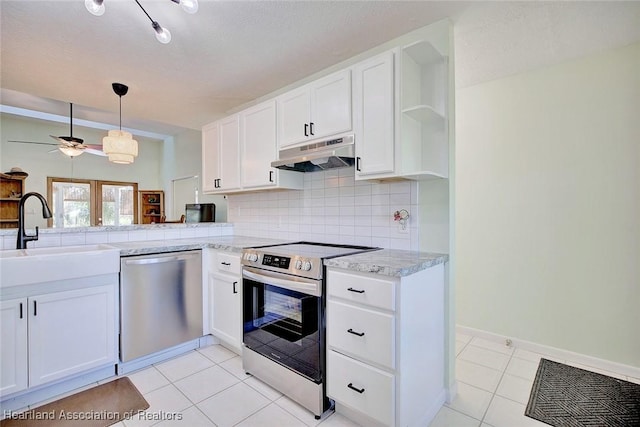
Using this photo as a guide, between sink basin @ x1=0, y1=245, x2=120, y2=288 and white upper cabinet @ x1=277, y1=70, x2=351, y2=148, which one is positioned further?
white upper cabinet @ x1=277, y1=70, x2=351, y2=148

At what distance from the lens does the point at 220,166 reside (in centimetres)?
322

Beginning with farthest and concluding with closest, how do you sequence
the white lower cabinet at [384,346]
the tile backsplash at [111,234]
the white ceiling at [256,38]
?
the tile backsplash at [111,234], the white ceiling at [256,38], the white lower cabinet at [384,346]

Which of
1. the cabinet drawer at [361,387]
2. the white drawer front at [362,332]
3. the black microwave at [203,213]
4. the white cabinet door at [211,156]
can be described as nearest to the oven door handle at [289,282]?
the white drawer front at [362,332]

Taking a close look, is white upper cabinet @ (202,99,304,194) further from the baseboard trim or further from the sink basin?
the baseboard trim

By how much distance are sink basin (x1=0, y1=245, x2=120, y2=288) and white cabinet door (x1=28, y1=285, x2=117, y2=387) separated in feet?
0.40

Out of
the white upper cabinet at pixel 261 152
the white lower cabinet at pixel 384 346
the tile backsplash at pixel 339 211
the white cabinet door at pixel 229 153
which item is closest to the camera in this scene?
the white lower cabinet at pixel 384 346

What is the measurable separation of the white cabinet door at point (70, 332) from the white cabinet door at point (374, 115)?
6.67 ft

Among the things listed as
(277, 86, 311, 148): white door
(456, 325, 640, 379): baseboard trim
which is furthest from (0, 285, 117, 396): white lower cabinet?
(456, 325, 640, 379): baseboard trim

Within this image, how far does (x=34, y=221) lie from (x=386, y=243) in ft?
22.5

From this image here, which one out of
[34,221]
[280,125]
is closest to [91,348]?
[280,125]

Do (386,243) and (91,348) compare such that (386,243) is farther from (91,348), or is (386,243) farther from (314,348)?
(91,348)

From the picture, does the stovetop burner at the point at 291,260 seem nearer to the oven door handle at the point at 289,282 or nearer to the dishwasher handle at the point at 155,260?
the oven door handle at the point at 289,282

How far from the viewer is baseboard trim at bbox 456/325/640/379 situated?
2189 mm

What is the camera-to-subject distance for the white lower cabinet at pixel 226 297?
7.93 feet
